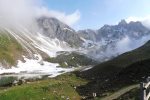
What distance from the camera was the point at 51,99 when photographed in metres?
72.1

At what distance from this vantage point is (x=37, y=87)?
83.7 meters

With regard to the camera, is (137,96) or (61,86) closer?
(137,96)

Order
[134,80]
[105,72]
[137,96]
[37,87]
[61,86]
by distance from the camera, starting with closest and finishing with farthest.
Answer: [137,96]
[134,80]
[37,87]
[61,86]
[105,72]

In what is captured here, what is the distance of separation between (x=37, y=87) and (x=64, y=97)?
38.4 ft

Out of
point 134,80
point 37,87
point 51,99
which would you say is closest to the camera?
point 51,99

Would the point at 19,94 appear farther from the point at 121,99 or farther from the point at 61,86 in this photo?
the point at 121,99

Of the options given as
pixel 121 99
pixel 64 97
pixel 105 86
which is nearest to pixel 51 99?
pixel 64 97

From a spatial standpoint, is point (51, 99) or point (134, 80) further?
point (134, 80)

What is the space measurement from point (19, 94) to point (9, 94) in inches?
84.2

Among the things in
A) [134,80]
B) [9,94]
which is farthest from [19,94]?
[134,80]

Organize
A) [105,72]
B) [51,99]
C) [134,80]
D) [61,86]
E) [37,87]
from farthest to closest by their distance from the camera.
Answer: [105,72] < [61,86] < [37,87] < [134,80] < [51,99]

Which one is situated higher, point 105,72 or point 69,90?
point 105,72

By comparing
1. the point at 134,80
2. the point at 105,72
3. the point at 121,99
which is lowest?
the point at 121,99

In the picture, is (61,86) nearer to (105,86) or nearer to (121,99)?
(105,86)
